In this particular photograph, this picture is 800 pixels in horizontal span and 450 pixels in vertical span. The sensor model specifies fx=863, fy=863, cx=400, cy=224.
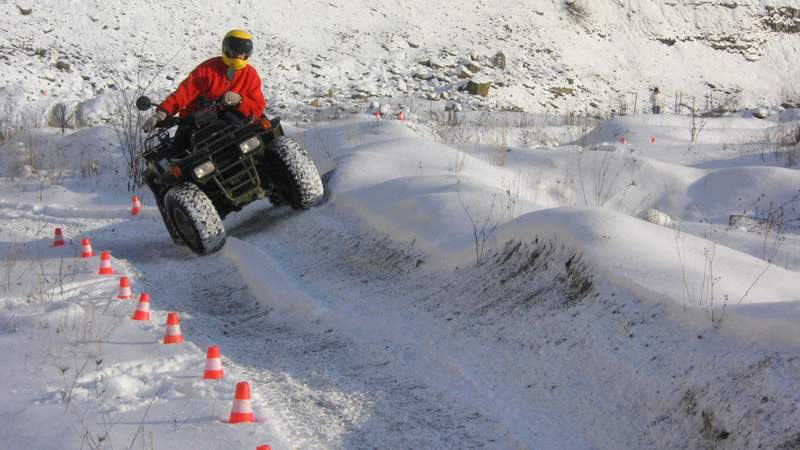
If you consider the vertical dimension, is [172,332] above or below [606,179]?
below

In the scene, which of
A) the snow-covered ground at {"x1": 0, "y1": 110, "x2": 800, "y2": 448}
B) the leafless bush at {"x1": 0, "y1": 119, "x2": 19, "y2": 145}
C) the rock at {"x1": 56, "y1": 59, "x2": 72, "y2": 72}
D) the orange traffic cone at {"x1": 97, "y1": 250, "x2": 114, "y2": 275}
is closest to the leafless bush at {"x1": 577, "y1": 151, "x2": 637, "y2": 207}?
the snow-covered ground at {"x1": 0, "y1": 110, "x2": 800, "y2": 448}

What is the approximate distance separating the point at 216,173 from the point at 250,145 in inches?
16.3

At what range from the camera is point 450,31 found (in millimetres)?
31484

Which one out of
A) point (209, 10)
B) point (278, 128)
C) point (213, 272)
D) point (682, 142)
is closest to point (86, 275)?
point (213, 272)

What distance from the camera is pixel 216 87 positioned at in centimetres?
880

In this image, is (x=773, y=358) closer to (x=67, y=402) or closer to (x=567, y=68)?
(x=67, y=402)

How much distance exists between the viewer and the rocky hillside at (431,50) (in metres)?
25.2

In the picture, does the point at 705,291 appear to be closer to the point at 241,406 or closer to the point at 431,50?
the point at 241,406

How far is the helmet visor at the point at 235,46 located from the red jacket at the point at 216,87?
17cm

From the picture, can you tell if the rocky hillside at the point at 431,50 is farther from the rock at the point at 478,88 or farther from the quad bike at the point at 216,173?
the quad bike at the point at 216,173

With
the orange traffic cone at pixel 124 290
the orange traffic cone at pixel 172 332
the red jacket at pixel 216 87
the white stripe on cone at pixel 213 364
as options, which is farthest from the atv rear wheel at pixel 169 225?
the white stripe on cone at pixel 213 364

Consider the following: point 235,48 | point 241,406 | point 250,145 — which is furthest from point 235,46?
point 241,406

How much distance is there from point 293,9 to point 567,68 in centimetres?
998

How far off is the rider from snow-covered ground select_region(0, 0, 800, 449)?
3.82 ft
